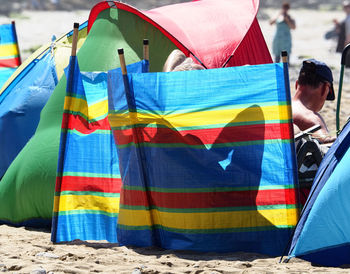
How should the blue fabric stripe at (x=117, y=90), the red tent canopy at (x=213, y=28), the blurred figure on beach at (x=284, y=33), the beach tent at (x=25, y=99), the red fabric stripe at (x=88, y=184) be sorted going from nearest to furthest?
the blue fabric stripe at (x=117, y=90)
the red fabric stripe at (x=88, y=184)
the red tent canopy at (x=213, y=28)
the beach tent at (x=25, y=99)
the blurred figure on beach at (x=284, y=33)

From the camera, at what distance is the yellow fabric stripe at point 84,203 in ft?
15.4

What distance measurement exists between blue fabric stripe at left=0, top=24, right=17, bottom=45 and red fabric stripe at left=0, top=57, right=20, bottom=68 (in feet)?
0.58

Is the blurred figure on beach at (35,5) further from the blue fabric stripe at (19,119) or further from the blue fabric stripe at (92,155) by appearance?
the blue fabric stripe at (92,155)

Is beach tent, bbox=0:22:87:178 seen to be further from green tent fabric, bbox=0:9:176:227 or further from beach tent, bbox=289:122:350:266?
beach tent, bbox=289:122:350:266

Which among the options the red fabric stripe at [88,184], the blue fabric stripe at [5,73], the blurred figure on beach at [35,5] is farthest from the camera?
the blurred figure on beach at [35,5]

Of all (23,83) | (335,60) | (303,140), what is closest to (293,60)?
(335,60)

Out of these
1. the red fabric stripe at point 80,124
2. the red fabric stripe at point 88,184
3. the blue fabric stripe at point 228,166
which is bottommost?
the red fabric stripe at point 88,184

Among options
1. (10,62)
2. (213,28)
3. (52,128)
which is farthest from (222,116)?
(10,62)

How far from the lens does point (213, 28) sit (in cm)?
586

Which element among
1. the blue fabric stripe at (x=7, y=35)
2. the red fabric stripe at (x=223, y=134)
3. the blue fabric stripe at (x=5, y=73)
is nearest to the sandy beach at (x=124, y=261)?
the red fabric stripe at (x=223, y=134)

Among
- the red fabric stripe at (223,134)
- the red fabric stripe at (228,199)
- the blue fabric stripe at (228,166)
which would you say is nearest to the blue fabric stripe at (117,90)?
the red fabric stripe at (223,134)

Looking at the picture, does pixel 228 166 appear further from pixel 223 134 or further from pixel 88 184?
pixel 88 184

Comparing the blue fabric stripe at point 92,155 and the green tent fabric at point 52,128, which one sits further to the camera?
the green tent fabric at point 52,128

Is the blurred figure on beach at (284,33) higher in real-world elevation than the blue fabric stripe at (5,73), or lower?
higher
